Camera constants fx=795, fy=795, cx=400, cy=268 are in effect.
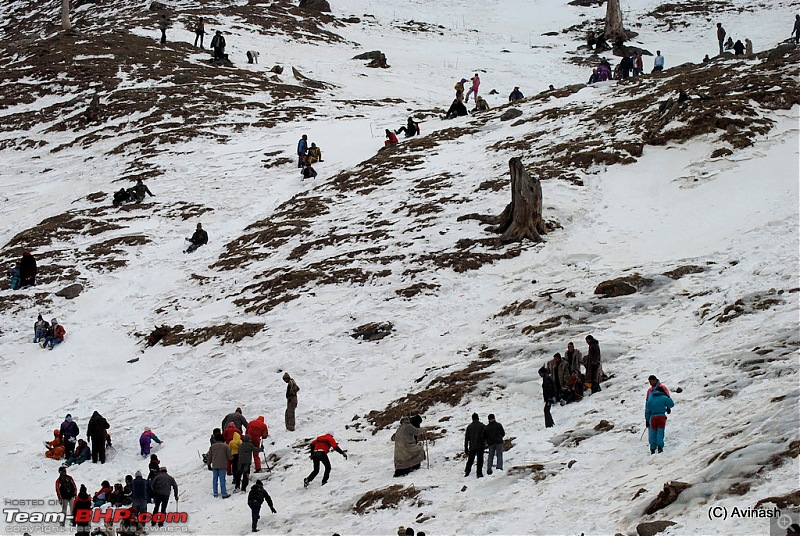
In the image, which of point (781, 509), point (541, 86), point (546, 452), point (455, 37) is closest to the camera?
point (781, 509)

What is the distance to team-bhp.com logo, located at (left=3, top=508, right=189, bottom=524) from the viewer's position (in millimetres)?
13914

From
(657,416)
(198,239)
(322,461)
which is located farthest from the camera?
(198,239)

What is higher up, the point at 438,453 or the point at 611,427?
the point at 611,427

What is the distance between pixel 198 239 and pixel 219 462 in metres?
14.8

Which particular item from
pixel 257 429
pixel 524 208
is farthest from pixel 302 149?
pixel 257 429

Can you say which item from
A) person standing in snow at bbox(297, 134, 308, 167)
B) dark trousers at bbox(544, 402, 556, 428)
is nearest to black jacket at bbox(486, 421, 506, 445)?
dark trousers at bbox(544, 402, 556, 428)

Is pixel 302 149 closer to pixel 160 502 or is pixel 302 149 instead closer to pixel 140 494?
pixel 140 494

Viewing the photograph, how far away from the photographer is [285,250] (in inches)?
1009

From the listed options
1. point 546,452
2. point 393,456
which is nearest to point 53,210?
point 393,456

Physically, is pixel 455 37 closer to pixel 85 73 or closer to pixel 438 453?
pixel 85 73

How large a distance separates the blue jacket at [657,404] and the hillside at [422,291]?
0.58m

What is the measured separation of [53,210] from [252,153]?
8.91 m

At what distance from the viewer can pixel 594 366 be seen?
549 inches

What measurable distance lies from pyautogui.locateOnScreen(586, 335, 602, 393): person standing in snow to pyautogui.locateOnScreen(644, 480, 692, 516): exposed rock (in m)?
4.52
